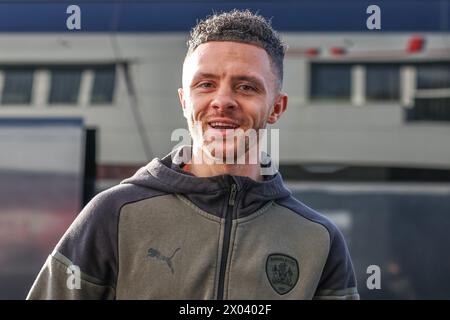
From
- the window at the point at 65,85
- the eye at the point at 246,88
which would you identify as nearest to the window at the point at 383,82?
the window at the point at 65,85

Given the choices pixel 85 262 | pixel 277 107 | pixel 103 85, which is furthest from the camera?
pixel 103 85

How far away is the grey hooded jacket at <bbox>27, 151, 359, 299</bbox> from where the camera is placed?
3.69 ft

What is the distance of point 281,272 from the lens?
114 centimetres

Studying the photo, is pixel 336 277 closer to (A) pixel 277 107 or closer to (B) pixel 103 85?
(A) pixel 277 107

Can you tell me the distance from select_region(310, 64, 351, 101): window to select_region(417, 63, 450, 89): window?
1.17 feet

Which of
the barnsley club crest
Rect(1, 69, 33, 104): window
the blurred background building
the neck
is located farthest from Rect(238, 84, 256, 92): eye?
Rect(1, 69, 33, 104): window

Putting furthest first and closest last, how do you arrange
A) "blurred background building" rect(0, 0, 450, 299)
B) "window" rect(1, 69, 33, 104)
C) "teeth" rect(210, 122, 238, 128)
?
1. "window" rect(1, 69, 33, 104)
2. "blurred background building" rect(0, 0, 450, 299)
3. "teeth" rect(210, 122, 238, 128)

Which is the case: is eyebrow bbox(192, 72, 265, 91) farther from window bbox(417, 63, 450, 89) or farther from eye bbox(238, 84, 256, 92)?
window bbox(417, 63, 450, 89)

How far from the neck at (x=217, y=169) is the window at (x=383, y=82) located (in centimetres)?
262

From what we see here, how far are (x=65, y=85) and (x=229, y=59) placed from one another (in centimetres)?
Result: 272

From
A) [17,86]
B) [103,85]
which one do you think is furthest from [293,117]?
[17,86]

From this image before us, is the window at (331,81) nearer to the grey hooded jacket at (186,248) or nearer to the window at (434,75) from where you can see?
the window at (434,75)

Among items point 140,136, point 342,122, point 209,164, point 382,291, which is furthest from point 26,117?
point 209,164

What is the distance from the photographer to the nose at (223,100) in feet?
3.68
